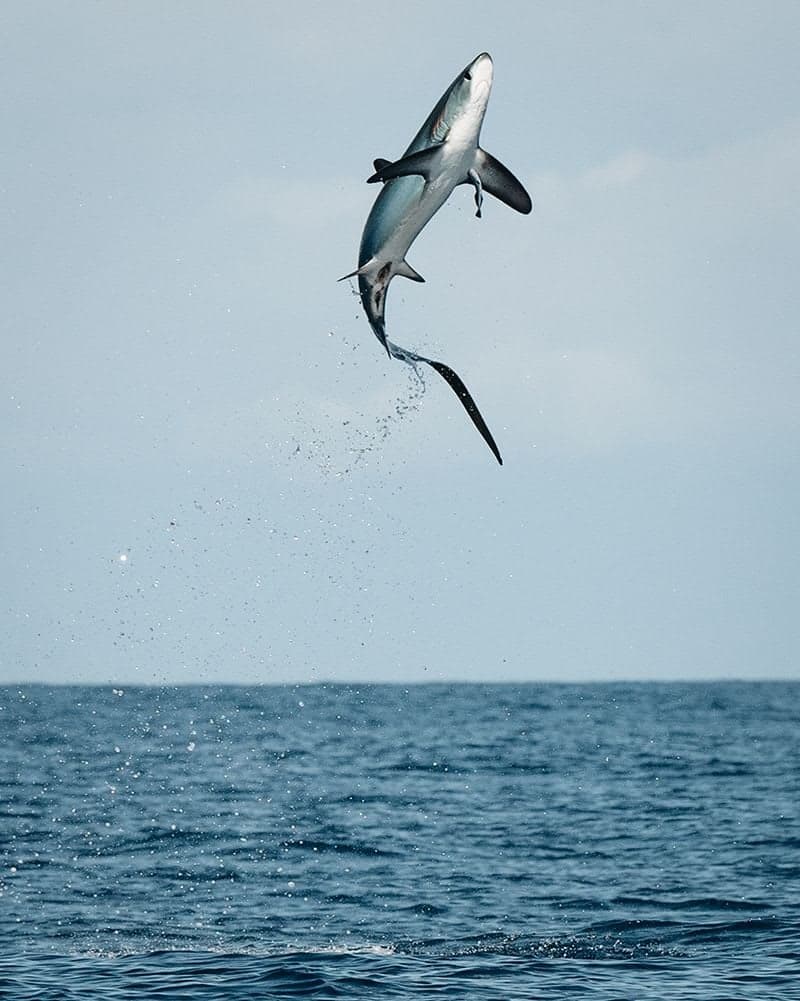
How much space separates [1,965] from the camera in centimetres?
2256

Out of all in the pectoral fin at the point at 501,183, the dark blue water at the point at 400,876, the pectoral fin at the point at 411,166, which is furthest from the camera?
the dark blue water at the point at 400,876

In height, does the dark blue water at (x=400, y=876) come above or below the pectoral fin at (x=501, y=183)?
below

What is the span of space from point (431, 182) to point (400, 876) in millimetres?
20173

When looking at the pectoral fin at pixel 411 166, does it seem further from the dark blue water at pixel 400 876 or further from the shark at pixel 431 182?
the dark blue water at pixel 400 876

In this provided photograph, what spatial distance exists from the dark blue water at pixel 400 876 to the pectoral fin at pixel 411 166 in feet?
36.4

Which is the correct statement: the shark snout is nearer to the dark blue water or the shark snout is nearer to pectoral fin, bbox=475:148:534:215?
pectoral fin, bbox=475:148:534:215

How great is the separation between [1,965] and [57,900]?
6.15 meters

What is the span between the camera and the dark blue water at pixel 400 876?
2184 centimetres

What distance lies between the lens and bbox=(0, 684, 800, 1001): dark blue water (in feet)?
71.7

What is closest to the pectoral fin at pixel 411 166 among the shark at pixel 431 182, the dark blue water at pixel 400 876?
the shark at pixel 431 182

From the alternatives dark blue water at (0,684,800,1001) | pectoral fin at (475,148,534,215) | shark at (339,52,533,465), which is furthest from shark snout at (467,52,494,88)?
dark blue water at (0,684,800,1001)

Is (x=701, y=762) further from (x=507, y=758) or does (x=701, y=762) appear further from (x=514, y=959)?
(x=514, y=959)

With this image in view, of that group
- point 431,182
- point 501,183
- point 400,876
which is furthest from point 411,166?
point 400,876

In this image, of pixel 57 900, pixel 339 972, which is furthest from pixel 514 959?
pixel 57 900
